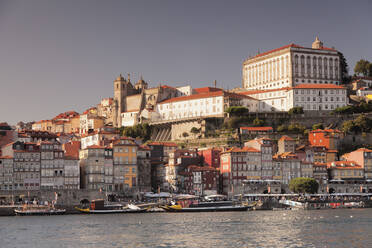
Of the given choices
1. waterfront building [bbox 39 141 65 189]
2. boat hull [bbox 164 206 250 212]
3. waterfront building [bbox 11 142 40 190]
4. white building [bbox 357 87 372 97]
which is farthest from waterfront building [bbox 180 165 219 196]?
white building [bbox 357 87 372 97]

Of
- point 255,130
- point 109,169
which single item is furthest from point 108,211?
point 255,130

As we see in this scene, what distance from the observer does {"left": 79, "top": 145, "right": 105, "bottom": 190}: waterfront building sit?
3014 inches

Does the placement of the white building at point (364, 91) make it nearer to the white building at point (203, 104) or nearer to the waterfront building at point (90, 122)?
the white building at point (203, 104)

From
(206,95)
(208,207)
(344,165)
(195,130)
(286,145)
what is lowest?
(208,207)

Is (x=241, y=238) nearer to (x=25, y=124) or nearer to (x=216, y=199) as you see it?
(x=216, y=199)

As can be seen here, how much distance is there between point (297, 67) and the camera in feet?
376

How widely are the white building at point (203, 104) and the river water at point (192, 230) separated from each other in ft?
125

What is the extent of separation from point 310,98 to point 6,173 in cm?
4897

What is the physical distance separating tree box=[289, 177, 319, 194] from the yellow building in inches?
713

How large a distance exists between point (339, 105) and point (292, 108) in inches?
294

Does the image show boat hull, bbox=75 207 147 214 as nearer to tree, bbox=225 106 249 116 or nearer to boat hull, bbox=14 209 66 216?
boat hull, bbox=14 209 66 216

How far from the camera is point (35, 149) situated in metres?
75.9

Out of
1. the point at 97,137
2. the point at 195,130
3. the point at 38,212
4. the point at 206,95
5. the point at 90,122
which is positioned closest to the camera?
the point at 38,212

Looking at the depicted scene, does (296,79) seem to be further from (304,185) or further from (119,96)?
(304,185)
